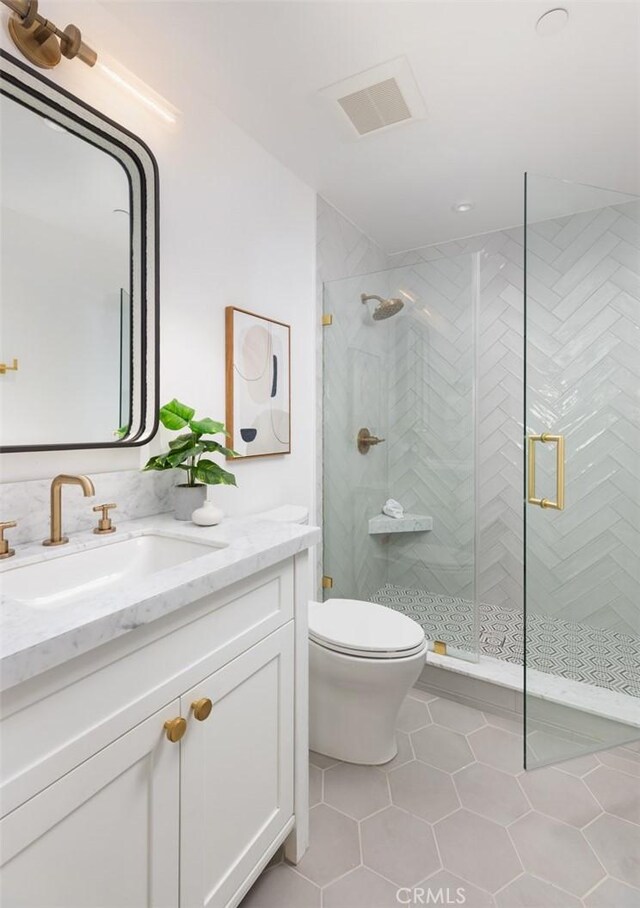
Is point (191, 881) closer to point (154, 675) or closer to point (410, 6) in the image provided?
point (154, 675)

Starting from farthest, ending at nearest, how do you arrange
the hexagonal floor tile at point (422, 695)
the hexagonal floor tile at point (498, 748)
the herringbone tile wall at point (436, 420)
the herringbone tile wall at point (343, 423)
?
the herringbone tile wall at point (343, 423), the herringbone tile wall at point (436, 420), the hexagonal floor tile at point (422, 695), the hexagonal floor tile at point (498, 748)

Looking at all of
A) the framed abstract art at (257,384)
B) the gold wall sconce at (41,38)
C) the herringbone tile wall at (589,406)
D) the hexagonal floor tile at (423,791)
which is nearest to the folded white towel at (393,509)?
the framed abstract art at (257,384)

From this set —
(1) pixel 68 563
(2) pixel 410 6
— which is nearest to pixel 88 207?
(1) pixel 68 563

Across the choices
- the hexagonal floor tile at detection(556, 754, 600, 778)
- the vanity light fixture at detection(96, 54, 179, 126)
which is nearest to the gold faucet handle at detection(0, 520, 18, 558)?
the vanity light fixture at detection(96, 54, 179, 126)

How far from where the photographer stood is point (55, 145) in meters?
1.20

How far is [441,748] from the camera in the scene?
1704 mm

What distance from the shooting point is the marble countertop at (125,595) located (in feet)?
1.94

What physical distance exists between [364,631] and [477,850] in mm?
658

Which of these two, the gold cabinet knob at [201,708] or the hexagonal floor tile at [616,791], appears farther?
the hexagonal floor tile at [616,791]

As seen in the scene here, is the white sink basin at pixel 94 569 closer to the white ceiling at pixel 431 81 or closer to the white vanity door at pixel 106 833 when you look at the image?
the white vanity door at pixel 106 833

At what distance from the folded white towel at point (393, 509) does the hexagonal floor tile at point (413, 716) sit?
0.94 metres

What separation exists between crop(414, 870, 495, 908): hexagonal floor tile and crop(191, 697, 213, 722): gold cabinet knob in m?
0.82

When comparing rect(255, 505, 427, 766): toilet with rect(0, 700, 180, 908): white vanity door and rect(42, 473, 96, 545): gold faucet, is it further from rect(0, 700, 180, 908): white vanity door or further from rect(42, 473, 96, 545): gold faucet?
rect(42, 473, 96, 545): gold faucet

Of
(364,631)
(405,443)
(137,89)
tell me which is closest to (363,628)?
(364,631)
